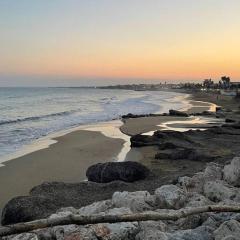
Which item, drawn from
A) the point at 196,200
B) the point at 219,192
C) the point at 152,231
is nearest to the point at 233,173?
the point at 219,192

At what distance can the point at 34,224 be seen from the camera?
4520 mm

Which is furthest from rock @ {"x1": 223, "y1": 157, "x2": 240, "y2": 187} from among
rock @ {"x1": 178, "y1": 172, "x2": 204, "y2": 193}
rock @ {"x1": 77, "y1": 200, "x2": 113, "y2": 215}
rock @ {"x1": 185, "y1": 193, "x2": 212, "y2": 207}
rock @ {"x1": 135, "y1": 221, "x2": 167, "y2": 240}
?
rock @ {"x1": 135, "y1": 221, "x2": 167, "y2": 240}

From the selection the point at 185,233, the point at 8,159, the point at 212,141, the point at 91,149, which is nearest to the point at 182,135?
the point at 212,141

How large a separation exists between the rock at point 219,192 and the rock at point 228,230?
6.11 feet

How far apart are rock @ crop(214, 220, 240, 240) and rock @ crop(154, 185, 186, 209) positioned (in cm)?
160

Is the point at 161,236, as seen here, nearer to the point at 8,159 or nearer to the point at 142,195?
the point at 142,195

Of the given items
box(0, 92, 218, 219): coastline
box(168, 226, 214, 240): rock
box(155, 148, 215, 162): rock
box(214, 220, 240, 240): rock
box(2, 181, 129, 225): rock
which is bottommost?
box(0, 92, 218, 219): coastline

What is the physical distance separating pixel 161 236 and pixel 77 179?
26.4 feet

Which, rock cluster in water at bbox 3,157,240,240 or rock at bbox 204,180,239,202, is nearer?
rock cluster in water at bbox 3,157,240,240

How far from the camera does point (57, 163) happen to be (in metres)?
16.3

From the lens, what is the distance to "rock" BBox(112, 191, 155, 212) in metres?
7.35

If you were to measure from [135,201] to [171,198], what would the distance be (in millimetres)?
607

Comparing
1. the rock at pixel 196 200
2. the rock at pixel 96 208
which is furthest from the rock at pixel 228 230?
the rock at pixel 96 208

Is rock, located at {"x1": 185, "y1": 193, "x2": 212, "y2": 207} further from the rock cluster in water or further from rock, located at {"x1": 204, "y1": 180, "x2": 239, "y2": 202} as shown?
rock, located at {"x1": 204, "y1": 180, "x2": 239, "y2": 202}
